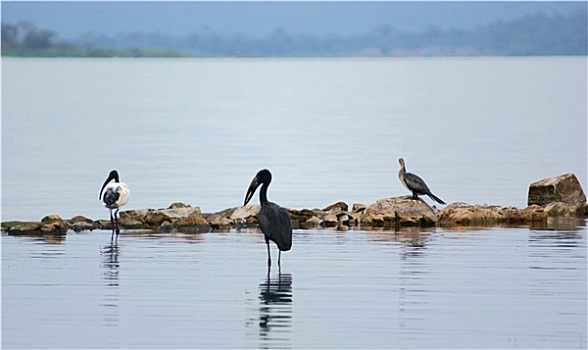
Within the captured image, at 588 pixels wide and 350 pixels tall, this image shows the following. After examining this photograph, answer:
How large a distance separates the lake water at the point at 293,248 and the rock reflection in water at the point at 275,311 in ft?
0.08

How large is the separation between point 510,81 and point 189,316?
8980 cm

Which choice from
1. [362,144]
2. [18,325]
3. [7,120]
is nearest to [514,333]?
[18,325]

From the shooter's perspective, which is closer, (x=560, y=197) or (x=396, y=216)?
(x=396, y=216)

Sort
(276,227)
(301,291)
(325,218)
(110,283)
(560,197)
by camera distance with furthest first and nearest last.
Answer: (560,197) → (325,218) → (276,227) → (110,283) → (301,291)

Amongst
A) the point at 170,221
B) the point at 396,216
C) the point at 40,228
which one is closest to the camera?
the point at 40,228

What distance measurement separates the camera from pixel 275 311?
1265cm

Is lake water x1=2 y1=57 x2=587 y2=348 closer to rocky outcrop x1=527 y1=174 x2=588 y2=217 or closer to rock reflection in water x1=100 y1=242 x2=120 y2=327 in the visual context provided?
rock reflection in water x1=100 y1=242 x2=120 y2=327

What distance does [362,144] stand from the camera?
128 feet

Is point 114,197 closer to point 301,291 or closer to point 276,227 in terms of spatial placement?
point 276,227

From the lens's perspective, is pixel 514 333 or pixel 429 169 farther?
pixel 429 169

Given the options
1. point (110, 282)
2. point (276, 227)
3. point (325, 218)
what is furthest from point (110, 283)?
point (325, 218)

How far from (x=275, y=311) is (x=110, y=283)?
2.01m

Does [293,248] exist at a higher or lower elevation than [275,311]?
higher

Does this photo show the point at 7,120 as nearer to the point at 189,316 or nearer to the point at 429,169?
the point at 429,169
